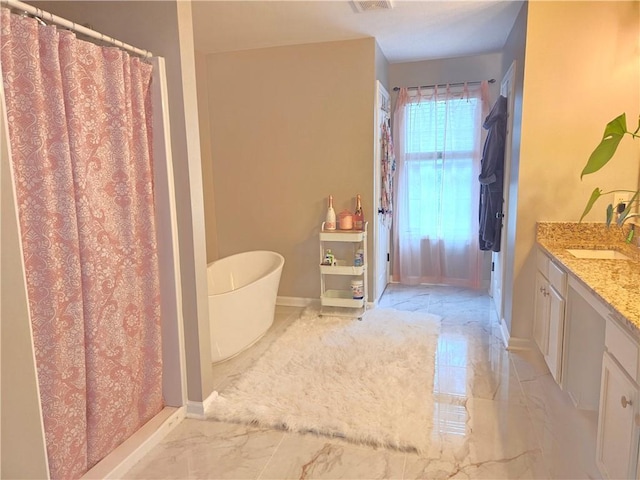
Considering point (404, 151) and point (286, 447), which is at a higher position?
point (404, 151)

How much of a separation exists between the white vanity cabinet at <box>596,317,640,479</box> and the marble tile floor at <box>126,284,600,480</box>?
32 centimetres

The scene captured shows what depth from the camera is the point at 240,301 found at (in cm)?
298

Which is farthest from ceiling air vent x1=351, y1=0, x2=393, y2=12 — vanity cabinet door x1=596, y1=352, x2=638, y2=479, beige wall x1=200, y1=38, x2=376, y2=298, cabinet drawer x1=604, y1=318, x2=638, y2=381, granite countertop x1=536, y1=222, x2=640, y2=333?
vanity cabinet door x1=596, y1=352, x2=638, y2=479

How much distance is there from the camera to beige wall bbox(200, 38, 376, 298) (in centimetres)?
380

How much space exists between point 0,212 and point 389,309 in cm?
326

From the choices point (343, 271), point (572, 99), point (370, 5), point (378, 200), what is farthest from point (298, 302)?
point (572, 99)

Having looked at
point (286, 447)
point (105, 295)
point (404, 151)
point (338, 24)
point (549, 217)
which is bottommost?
point (286, 447)

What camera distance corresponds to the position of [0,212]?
1362 mm

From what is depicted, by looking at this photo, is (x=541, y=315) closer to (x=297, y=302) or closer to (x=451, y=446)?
(x=451, y=446)

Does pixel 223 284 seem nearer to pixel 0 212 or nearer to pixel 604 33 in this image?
pixel 0 212

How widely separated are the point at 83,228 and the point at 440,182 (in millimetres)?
3722

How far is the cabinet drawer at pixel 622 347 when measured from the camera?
142cm

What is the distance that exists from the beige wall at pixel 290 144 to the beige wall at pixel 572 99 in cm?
136

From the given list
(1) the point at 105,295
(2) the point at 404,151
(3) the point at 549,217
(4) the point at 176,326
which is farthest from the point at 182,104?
(2) the point at 404,151
